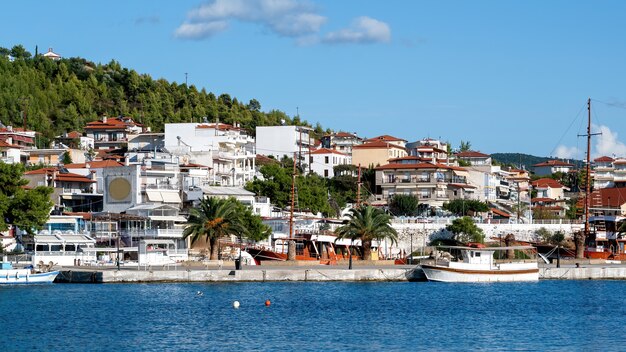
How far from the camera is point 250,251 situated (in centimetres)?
8725

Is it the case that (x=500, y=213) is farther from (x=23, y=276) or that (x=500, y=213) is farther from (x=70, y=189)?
(x=23, y=276)

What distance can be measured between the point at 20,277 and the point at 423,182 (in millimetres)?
68211

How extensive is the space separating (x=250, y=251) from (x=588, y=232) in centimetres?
3168

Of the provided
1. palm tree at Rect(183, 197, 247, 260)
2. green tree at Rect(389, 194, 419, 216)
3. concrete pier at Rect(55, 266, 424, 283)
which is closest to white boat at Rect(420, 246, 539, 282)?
concrete pier at Rect(55, 266, 424, 283)

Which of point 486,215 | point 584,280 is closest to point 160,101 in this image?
point 486,215

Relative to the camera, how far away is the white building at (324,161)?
485 feet

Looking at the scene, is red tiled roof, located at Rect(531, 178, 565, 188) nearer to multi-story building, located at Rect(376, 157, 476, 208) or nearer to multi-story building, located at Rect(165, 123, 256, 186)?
multi-story building, located at Rect(376, 157, 476, 208)

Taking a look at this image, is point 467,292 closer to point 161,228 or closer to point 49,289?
point 49,289

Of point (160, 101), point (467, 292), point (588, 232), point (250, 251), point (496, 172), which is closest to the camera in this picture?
point (467, 292)

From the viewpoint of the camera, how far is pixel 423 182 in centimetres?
13288

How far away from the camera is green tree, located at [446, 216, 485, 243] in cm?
10419

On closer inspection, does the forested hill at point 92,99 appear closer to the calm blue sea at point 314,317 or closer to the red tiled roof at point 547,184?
the red tiled roof at point 547,184

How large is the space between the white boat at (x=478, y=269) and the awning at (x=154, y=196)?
1271 inches

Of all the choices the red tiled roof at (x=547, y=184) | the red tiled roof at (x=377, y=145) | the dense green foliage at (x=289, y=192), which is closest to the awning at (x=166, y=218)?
the dense green foliage at (x=289, y=192)
